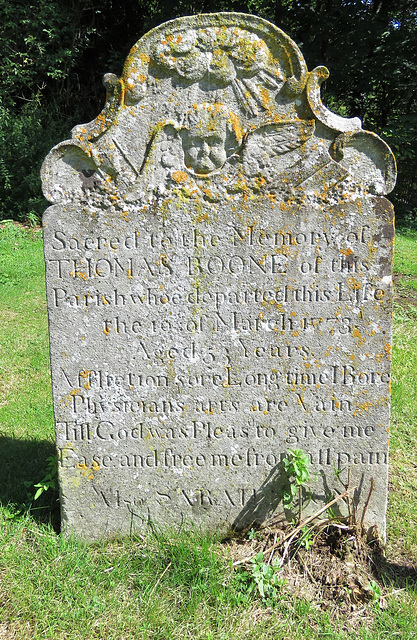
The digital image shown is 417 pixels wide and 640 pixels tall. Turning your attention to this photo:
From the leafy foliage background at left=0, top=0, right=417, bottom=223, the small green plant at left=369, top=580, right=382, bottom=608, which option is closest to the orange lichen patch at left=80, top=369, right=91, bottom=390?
the small green plant at left=369, top=580, right=382, bottom=608

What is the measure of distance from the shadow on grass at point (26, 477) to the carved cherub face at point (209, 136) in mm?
2348

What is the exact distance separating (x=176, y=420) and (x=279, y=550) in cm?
95

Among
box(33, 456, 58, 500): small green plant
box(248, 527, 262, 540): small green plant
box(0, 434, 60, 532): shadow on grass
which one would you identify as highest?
box(33, 456, 58, 500): small green plant

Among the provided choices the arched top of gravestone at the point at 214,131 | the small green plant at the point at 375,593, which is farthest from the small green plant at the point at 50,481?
the small green plant at the point at 375,593

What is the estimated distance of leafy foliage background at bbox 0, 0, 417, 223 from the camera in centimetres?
1195

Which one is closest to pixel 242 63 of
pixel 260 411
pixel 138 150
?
pixel 138 150

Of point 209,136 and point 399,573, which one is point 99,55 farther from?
point 399,573

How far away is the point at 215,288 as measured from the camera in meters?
2.91

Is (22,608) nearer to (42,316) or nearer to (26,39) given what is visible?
(42,316)

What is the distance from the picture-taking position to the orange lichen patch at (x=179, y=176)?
9.25 feet

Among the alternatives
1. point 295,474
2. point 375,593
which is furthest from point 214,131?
point 375,593

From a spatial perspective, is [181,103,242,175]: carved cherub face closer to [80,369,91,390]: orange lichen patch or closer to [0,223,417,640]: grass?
[80,369,91,390]: orange lichen patch

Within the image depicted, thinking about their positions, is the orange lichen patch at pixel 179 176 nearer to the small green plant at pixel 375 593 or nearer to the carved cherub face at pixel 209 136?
the carved cherub face at pixel 209 136

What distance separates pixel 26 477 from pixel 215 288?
→ 2.05 metres
